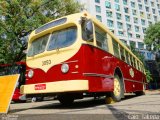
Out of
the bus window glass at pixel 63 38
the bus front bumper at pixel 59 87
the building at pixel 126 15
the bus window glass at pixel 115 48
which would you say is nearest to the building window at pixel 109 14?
the building at pixel 126 15

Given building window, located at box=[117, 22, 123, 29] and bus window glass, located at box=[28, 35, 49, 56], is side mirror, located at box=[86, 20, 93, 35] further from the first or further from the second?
building window, located at box=[117, 22, 123, 29]

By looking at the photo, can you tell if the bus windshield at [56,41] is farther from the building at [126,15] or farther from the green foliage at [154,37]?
the building at [126,15]

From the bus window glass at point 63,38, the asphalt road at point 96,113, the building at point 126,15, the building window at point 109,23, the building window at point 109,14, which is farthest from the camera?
the building window at point 109,14

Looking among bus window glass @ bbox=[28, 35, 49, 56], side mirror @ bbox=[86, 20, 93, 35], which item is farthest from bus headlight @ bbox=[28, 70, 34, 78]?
side mirror @ bbox=[86, 20, 93, 35]

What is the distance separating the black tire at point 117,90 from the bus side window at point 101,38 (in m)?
1.41

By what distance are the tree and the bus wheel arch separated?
49.5 feet

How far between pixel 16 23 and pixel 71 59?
17.7m

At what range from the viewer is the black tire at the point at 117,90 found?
384 inches

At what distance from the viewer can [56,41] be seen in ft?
28.4

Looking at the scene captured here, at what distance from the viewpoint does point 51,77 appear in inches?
324

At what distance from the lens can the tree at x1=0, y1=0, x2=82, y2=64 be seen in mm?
24391

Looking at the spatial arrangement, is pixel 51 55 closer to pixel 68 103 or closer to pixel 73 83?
pixel 73 83

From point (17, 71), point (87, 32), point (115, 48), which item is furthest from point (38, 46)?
point (17, 71)

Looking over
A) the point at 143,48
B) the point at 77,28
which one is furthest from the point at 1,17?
the point at 143,48
